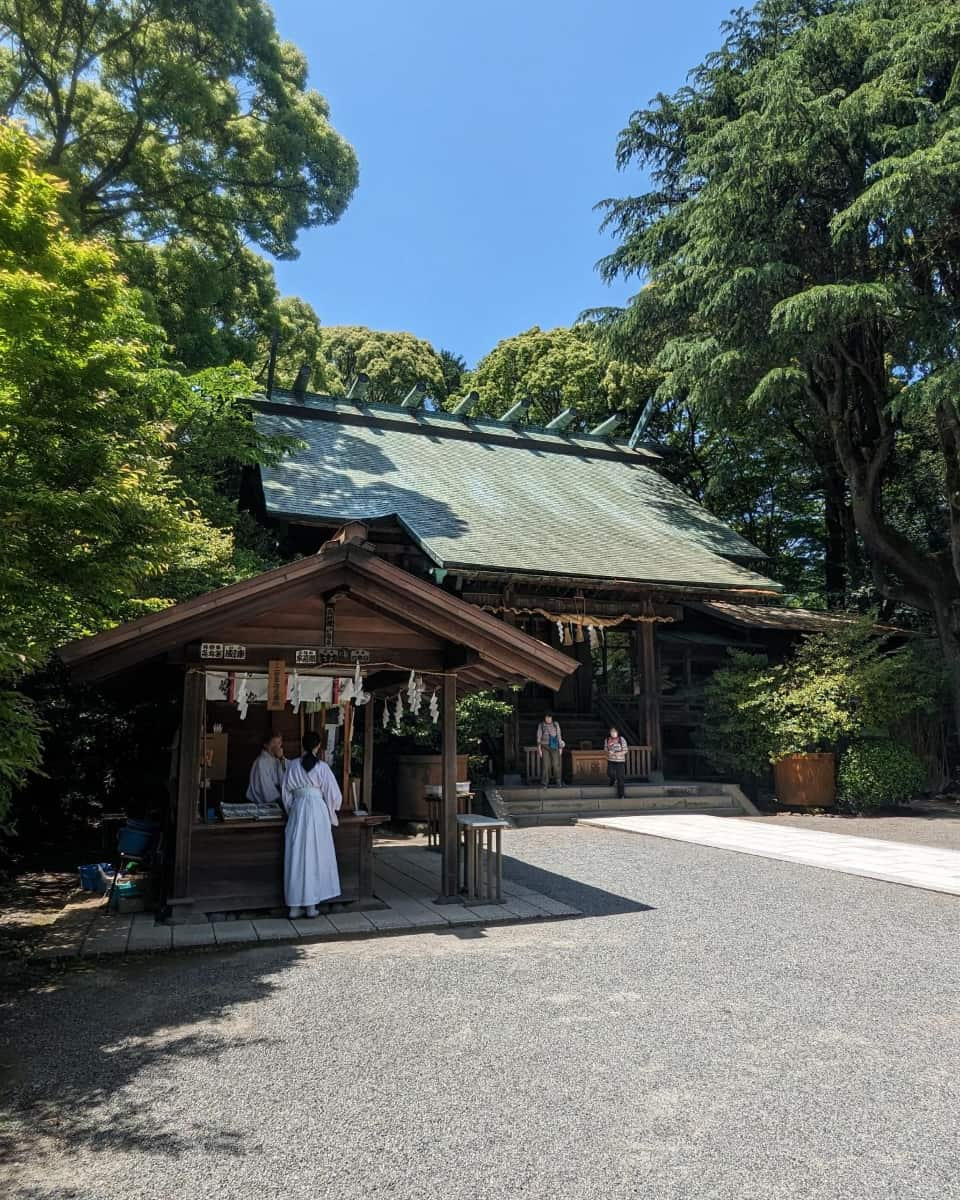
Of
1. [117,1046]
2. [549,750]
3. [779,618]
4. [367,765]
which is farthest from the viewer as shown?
[779,618]

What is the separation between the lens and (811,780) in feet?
49.8

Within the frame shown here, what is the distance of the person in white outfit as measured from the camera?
721 cm

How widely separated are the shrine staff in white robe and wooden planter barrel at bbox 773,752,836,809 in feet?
34.2

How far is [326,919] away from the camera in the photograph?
717 centimetres

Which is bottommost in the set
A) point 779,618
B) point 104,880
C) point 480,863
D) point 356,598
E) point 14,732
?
point 104,880

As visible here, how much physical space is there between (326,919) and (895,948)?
4.67 m

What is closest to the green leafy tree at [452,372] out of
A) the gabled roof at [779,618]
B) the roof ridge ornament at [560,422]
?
the roof ridge ornament at [560,422]

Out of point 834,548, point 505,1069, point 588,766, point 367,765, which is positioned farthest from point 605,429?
point 505,1069

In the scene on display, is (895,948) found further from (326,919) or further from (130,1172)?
(130,1172)

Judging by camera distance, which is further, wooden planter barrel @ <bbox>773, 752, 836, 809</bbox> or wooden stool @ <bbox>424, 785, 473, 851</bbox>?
wooden planter barrel @ <bbox>773, 752, 836, 809</bbox>

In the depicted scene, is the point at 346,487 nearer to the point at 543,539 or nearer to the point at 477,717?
the point at 543,539

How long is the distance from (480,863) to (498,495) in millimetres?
12060

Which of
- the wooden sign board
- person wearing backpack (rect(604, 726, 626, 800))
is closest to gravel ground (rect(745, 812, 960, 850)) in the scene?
person wearing backpack (rect(604, 726, 626, 800))

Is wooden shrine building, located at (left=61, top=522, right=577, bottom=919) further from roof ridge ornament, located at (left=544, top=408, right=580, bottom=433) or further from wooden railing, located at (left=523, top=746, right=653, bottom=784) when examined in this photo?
roof ridge ornament, located at (left=544, top=408, right=580, bottom=433)
